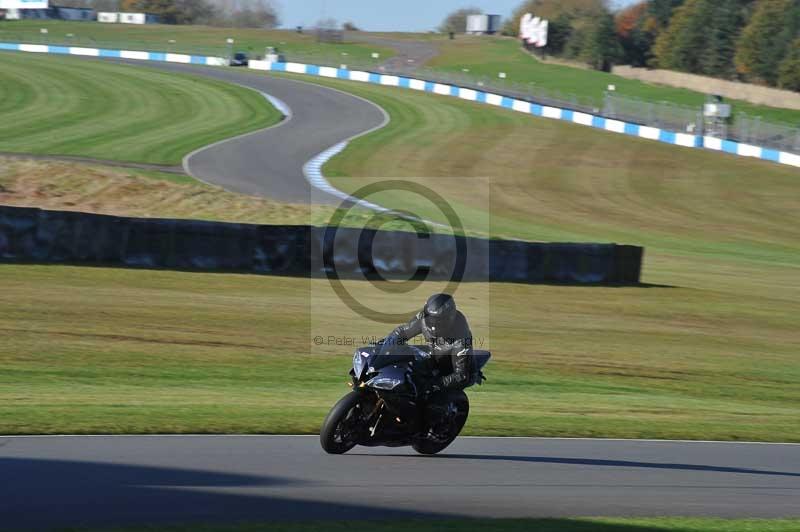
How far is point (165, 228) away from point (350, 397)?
42.9ft

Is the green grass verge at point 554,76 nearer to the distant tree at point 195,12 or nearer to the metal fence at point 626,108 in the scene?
the metal fence at point 626,108

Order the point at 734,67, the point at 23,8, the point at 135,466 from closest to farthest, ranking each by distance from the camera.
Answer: the point at 135,466 < the point at 734,67 < the point at 23,8

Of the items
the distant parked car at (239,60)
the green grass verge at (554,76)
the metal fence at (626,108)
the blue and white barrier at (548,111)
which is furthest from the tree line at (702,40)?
the distant parked car at (239,60)

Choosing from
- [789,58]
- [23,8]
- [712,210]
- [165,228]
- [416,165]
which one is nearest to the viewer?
[165,228]

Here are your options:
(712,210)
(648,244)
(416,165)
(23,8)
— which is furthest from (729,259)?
(23,8)

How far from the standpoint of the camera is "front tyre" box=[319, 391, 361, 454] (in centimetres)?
933

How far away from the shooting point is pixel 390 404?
9.37 meters

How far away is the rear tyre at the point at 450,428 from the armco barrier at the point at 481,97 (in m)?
42.0

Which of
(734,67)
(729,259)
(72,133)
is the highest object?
(734,67)

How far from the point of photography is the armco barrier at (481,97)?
51438mm

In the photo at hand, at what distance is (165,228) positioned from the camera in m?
21.5

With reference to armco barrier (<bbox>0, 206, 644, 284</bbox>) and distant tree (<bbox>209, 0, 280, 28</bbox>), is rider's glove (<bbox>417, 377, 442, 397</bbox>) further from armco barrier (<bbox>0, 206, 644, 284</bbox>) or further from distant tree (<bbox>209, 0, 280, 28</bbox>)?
distant tree (<bbox>209, 0, 280, 28</bbox>)

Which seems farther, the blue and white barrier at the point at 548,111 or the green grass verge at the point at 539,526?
the blue and white barrier at the point at 548,111

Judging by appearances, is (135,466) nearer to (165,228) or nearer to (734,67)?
(165,228)
